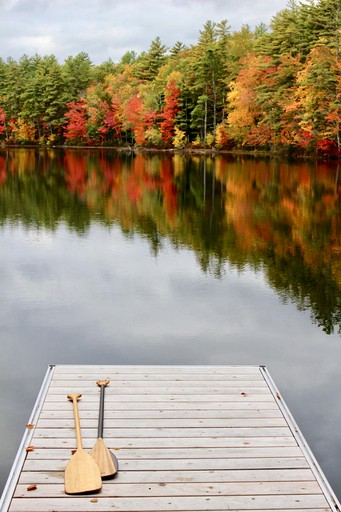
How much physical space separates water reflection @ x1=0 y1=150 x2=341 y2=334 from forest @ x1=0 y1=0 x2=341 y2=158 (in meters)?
8.91

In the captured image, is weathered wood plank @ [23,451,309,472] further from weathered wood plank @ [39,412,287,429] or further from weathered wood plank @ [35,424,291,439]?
weathered wood plank @ [39,412,287,429]

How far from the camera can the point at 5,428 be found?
6.41 m

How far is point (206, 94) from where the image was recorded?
6116 cm

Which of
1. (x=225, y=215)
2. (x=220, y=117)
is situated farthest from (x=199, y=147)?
(x=225, y=215)

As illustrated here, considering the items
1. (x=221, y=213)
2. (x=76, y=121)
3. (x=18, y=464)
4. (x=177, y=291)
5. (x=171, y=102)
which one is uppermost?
(x=171, y=102)

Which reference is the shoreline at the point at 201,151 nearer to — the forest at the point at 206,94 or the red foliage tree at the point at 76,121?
the forest at the point at 206,94

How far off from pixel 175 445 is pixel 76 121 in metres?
73.6

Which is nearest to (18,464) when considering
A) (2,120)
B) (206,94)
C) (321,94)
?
(321,94)

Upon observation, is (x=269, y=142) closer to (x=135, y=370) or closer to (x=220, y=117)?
(x=220, y=117)

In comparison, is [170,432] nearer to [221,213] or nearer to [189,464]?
[189,464]

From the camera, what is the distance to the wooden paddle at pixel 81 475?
4613mm

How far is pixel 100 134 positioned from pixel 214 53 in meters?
21.6

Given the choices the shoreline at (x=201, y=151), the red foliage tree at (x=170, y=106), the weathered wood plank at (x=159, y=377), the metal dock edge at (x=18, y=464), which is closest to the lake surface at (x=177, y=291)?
the metal dock edge at (x=18, y=464)

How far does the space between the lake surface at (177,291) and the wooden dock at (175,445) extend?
0.63 m
